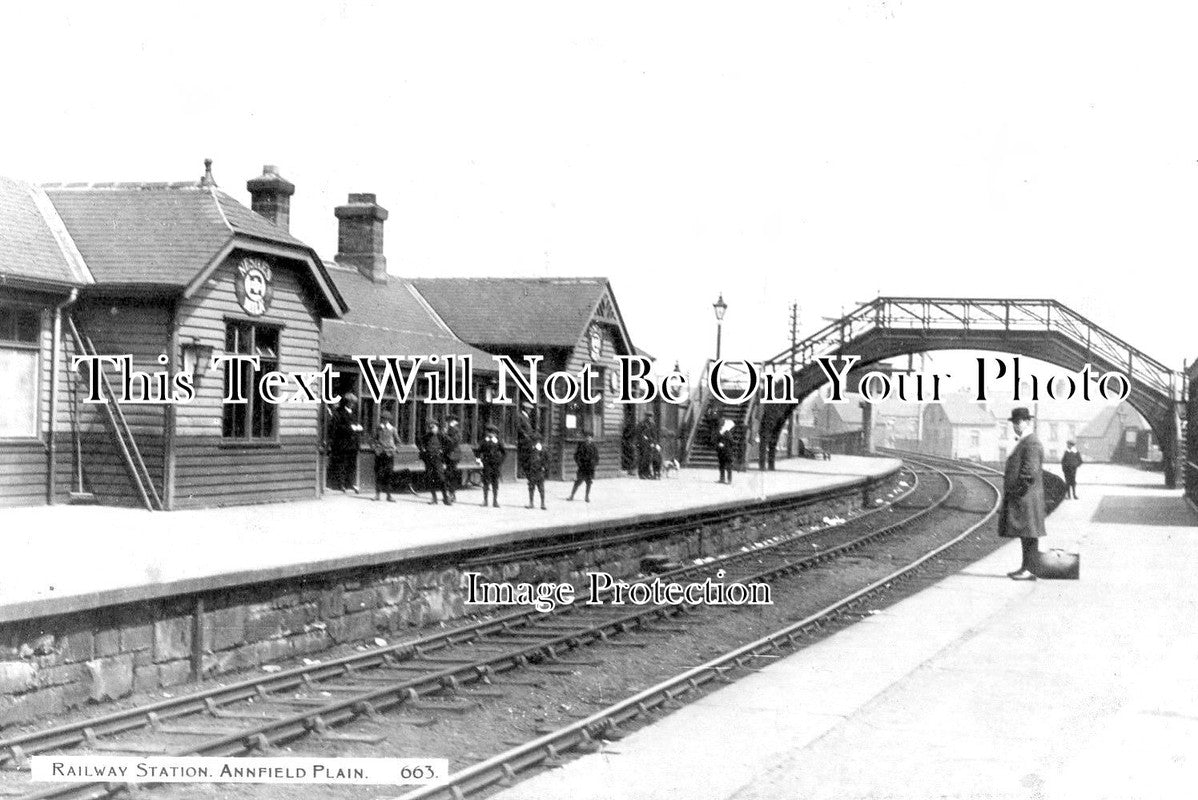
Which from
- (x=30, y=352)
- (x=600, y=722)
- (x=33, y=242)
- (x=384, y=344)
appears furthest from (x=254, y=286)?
(x=600, y=722)

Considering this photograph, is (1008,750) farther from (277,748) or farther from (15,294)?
(15,294)

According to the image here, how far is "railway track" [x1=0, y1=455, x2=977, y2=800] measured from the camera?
703 cm

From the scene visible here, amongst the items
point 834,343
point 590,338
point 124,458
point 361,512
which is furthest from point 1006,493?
point 590,338

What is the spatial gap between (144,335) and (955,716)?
1213 centimetres

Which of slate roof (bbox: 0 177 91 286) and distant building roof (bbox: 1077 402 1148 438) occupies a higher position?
slate roof (bbox: 0 177 91 286)

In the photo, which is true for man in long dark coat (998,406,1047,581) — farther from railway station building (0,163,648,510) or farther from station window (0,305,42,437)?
station window (0,305,42,437)

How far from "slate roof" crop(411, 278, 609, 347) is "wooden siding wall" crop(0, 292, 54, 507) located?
11.9 meters

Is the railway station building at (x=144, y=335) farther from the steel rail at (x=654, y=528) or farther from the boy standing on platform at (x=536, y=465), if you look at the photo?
the steel rail at (x=654, y=528)

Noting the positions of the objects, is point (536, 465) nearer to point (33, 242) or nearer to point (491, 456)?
point (491, 456)

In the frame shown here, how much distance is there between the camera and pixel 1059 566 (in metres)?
13.4

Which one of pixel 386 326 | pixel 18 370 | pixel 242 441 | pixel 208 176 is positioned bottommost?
pixel 242 441

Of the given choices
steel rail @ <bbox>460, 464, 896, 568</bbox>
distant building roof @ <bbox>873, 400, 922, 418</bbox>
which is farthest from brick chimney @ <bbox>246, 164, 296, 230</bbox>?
distant building roof @ <bbox>873, 400, 922, 418</bbox>

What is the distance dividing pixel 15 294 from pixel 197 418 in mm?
2710

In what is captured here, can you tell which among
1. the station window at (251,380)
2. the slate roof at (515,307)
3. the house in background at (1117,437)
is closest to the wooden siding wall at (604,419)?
the slate roof at (515,307)
